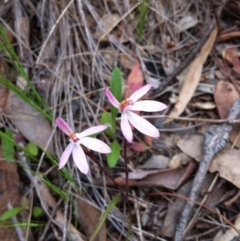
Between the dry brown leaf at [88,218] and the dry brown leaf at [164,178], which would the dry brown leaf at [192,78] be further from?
the dry brown leaf at [88,218]

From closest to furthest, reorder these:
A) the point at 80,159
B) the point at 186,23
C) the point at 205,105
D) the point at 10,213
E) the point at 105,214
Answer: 1. the point at 80,159
2. the point at 105,214
3. the point at 10,213
4. the point at 205,105
5. the point at 186,23

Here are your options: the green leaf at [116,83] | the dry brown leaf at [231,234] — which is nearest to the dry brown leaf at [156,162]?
the green leaf at [116,83]

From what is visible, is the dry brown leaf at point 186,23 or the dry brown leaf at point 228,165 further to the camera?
the dry brown leaf at point 186,23

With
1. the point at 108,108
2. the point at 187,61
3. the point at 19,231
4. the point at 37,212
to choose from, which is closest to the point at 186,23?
the point at 187,61

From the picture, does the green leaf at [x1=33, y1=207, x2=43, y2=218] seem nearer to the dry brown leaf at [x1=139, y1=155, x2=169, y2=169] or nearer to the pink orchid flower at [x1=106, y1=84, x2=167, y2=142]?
the dry brown leaf at [x1=139, y1=155, x2=169, y2=169]

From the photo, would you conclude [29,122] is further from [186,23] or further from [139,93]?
[186,23]

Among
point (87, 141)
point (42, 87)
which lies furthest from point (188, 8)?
point (87, 141)
